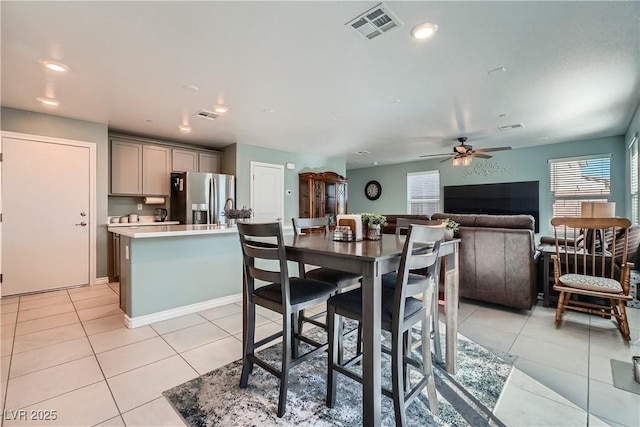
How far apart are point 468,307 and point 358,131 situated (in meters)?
3.08

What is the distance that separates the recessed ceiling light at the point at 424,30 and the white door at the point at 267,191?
4276mm

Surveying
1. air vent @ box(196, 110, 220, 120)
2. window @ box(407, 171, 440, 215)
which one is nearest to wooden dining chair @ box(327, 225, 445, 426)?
air vent @ box(196, 110, 220, 120)

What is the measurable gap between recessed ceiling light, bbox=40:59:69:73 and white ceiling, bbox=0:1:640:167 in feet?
0.20

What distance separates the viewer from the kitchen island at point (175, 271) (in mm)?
2764

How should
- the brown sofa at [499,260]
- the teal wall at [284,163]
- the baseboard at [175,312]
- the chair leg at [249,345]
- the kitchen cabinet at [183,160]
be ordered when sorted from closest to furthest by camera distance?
the chair leg at [249,345], the baseboard at [175,312], the brown sofa at [499,260], the kitchen cabinet at [183,160], the teal wall at [284,163]

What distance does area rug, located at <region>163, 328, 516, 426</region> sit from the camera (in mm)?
1550

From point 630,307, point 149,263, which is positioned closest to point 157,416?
point 149,263

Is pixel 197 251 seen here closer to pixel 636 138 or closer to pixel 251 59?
pixel 251 59

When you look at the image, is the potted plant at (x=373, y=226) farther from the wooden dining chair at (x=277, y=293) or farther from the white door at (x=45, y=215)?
the white door at (x=45, y=215)

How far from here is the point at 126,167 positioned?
15.9ft

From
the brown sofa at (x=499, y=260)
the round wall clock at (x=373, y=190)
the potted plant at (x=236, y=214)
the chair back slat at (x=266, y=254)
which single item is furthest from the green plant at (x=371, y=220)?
the round wall clock at (x=373, y=190)

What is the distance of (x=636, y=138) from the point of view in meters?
3.95

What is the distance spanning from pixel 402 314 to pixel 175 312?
8.43ft

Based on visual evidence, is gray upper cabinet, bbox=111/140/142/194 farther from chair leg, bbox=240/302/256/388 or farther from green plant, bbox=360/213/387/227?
green plant, bbox=360/213/387/227
